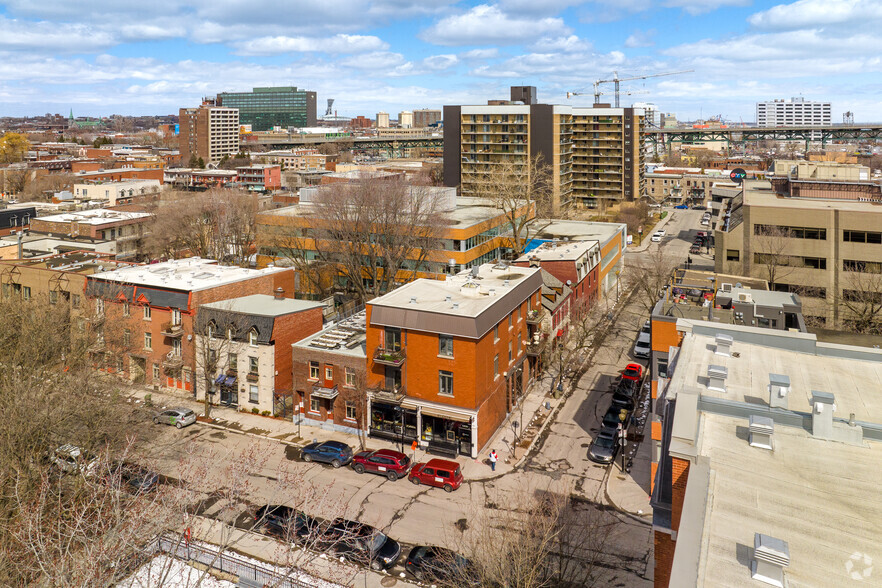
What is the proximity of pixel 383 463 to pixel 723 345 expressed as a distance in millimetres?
16338

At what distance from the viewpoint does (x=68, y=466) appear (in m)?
24.1

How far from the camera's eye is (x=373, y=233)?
183 ft

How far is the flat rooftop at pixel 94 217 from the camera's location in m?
67.2

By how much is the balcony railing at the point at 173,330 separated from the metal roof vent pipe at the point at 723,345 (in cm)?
3088

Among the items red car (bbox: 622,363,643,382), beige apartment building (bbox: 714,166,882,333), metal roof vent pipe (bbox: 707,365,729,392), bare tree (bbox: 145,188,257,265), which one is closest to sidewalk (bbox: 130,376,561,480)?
red car (bbox: 622,363,643,382)

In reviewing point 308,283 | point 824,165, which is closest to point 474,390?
point 308,283

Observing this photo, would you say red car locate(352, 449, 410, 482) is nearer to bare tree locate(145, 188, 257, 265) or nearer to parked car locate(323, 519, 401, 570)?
parked car locate(323, 519, 401, 570)

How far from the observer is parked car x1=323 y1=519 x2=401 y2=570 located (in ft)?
76.7

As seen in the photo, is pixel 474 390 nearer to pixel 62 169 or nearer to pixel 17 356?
pixel 17 356

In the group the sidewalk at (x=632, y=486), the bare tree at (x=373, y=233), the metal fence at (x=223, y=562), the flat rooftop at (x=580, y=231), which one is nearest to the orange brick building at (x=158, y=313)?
the bare tree at (x=373, y=233)

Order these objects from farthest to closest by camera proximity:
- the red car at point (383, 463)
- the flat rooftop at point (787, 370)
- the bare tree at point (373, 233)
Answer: the bare tree at point (373, 233)
the red car at point (383, 463)
the flat rooftop at point (787, 370)

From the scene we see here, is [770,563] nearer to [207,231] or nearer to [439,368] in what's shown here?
[439,368]

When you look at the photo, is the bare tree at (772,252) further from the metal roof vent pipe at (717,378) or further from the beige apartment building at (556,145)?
the beige apartment building at (556,145)

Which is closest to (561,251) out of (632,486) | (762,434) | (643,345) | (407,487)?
(643,345)
